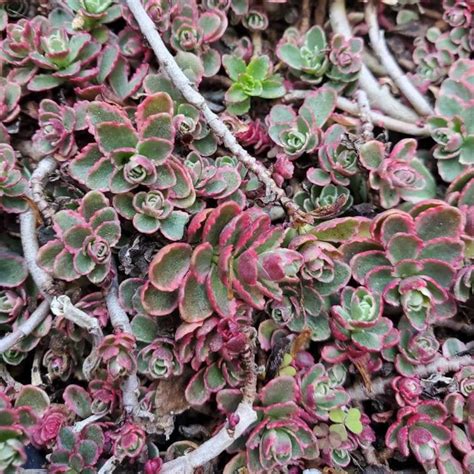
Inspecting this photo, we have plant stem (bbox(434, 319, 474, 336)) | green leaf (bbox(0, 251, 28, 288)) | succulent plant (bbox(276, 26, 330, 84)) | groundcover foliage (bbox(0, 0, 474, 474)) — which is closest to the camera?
groundcover foliage (bbox(0, 0, 474, 474))

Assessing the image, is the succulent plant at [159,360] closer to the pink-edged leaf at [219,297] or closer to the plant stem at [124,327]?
the plant stem at [124,327]

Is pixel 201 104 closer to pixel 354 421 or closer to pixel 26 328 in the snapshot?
pixel 26 328

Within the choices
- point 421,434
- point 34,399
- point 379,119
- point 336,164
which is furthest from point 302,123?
point 34,399

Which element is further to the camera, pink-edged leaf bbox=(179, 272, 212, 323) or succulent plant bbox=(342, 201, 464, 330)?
succulent plant bbox=(342, 201, 464, 330)

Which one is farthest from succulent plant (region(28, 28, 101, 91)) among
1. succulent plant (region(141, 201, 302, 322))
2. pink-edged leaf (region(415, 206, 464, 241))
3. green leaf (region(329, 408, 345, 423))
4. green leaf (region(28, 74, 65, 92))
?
green leaf (region(329, 408, 345, 423))

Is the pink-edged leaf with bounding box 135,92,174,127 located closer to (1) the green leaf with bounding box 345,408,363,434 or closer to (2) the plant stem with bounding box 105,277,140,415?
(2) the plant stem with bounding box 105,277,140,415

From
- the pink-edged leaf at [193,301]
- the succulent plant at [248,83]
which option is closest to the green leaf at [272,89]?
the succulent plant at [248,83]
